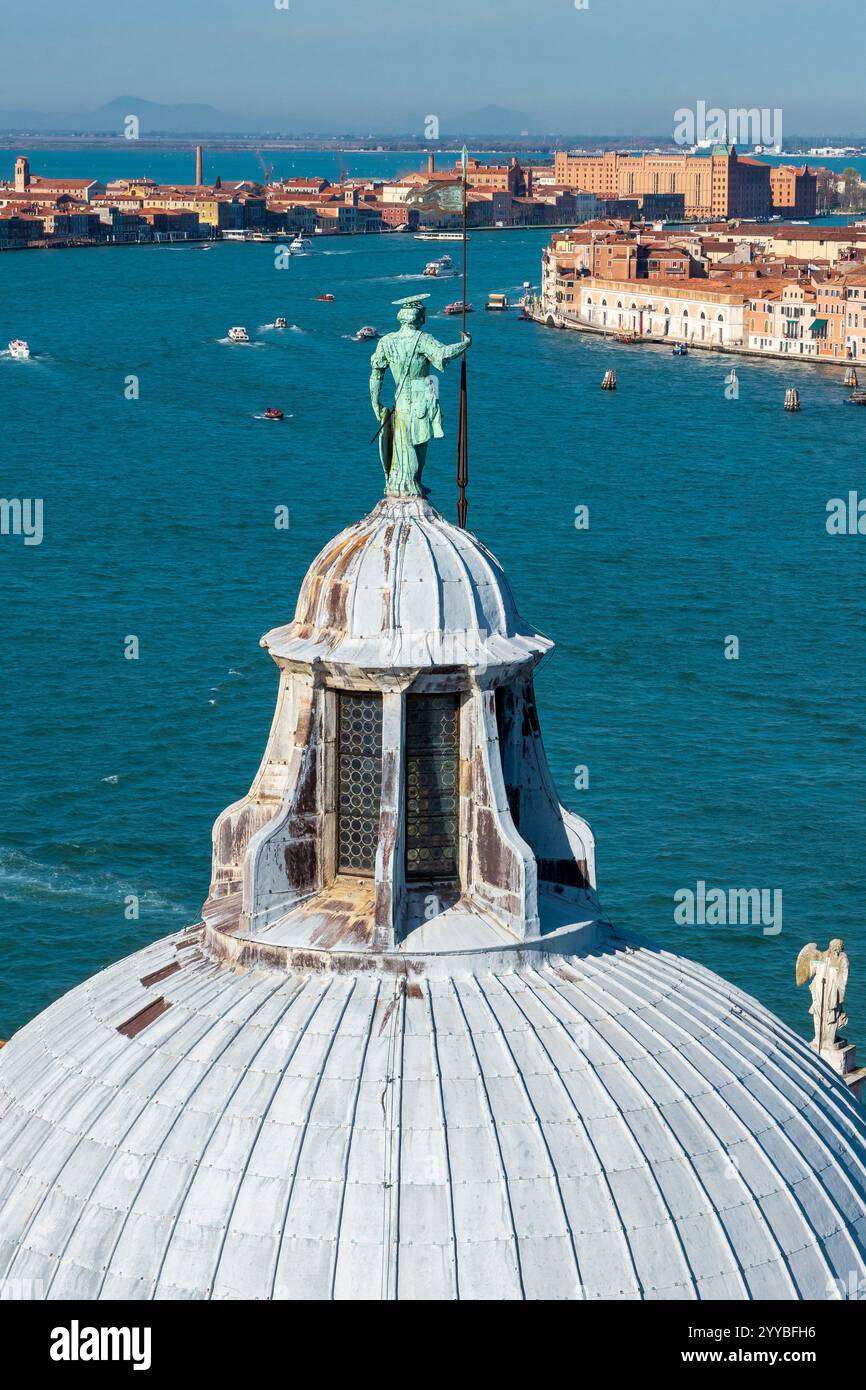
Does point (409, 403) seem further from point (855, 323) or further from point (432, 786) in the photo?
point (855, 323)

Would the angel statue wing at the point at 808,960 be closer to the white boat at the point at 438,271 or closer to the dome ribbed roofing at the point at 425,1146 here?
the dome ribbed roofing at the point at 425,1146

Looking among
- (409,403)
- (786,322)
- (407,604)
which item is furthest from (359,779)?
(786,322)

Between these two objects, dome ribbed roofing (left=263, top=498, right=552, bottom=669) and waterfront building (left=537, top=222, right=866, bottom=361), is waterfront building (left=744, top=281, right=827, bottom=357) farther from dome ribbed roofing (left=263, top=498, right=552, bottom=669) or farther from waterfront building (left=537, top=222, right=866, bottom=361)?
dome ribbed roofing (left=263, top=498, right=552, bottom=669)

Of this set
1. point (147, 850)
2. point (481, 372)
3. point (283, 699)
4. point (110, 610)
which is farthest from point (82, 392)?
point (283, 699)

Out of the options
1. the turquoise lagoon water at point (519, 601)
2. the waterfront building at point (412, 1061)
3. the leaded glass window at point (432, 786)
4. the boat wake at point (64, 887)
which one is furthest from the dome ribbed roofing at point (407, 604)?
the boat wake at point (64, 887)

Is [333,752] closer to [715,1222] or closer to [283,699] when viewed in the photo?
[283,699]
